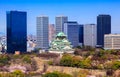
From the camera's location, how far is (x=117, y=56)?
2823 centimetres

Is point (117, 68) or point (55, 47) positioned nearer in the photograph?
point (117, 68)

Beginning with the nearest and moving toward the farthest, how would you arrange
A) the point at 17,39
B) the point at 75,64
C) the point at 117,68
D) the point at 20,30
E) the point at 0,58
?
the point at 117,68, the point at 75,64, the point at 0,58, the point at 17,39, the point at 20,30

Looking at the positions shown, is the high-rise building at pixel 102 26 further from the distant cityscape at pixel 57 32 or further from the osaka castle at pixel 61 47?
the osaka castle at pixel 61 47

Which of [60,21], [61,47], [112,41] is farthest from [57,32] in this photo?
[61,47]

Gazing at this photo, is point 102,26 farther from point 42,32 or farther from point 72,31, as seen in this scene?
point 42,32

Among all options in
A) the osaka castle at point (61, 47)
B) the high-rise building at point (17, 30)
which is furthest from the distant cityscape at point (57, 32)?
the osaka castle at point (61, 47)

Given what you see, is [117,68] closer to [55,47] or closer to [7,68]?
[7,68]

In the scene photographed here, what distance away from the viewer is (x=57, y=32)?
212ft

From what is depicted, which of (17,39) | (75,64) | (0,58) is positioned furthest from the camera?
(17,39)

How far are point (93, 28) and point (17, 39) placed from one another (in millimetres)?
16433

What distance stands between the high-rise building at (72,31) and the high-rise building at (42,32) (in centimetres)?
258

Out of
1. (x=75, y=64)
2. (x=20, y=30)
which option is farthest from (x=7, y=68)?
(x=20, y=30)

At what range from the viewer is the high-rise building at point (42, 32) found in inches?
2443

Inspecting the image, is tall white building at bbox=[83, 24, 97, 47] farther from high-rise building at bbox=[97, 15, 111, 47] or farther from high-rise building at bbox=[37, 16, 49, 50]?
high-rise building at bbox=[37, 16, 49, 50]
